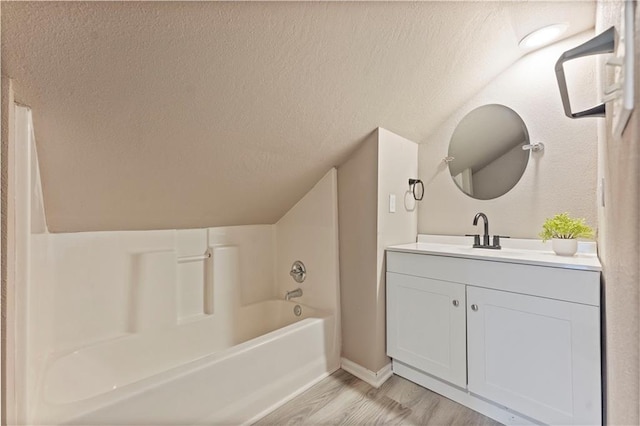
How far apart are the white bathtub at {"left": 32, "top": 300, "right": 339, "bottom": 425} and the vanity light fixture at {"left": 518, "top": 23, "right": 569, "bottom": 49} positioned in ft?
6.81

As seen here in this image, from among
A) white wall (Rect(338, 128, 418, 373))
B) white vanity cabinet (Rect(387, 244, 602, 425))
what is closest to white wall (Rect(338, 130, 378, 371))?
white wall (Rect(338, 128, 418, 373))

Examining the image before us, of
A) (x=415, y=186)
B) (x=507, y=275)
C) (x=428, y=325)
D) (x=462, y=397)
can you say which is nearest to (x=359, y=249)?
(x=428, y=325)

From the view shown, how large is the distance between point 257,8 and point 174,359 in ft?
6.66

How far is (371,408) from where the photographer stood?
1544 millimetres

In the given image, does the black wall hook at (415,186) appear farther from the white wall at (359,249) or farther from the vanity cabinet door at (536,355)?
the vanity cabinet door at (536,355)

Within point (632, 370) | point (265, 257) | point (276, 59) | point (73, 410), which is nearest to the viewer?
point (632, 370)

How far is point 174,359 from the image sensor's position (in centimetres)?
184

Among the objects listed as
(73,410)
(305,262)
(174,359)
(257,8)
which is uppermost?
(257,8)

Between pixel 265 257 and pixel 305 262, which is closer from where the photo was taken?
pixel 305 262

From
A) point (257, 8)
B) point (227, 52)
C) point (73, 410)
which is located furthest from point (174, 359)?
point (257, 8)

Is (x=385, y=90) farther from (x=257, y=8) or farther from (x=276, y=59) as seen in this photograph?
(x=257, y=8)

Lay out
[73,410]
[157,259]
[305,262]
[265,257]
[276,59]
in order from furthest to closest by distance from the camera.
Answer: [265,257]
[305,262]
[157,259]
[276,59]
[73,410]

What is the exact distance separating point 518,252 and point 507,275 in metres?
0.33

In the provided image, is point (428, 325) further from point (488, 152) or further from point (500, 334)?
point (488, 152)
